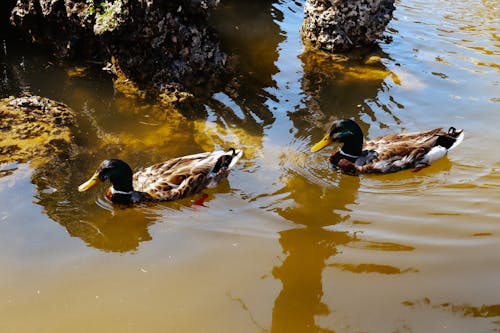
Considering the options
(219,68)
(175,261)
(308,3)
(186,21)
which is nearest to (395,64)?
(308,3)

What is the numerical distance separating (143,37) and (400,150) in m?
4.32

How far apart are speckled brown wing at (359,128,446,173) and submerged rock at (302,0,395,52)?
3.73 metres

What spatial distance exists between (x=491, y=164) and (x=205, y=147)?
3786 mm

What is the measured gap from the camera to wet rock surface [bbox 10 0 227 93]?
7532mm

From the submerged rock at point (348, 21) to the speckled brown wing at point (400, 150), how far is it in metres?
3.73

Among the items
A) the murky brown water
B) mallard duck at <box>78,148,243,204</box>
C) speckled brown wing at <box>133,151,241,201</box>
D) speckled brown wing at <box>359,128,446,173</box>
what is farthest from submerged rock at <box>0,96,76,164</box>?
speckled brown wing at <box>359,128,446,173</box>

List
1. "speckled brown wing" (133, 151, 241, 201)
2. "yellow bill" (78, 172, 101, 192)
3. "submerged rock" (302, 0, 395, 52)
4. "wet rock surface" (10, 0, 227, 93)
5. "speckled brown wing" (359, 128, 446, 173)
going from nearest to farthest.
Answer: "yellow bill" (78, 172, 101, 192) → "speckled brown wing" (133, 151, 241, 201) → "speckled brown wing" (359, 128, 446, 173) → "wet rock surface" (10, 0, 227, 93) → "submerged rock" (302, 0, 395, 52)

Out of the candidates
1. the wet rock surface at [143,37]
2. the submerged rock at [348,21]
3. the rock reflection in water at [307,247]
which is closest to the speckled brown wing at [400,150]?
the rock reflection in water at [307,247]

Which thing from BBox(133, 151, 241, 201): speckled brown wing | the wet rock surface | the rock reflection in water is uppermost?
the wet rock surface

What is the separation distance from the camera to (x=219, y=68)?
332 inches

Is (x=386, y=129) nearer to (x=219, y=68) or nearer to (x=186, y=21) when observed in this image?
(x=219, y=68)

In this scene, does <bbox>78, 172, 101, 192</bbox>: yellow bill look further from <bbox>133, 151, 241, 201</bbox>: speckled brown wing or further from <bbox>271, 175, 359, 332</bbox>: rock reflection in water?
<bbox>271, 175, 359, 332</bbox>: rock reflection in water

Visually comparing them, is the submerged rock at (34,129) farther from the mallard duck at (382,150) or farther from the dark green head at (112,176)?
the mallard duck at (382,150)

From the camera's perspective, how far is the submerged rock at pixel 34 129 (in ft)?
20.6
